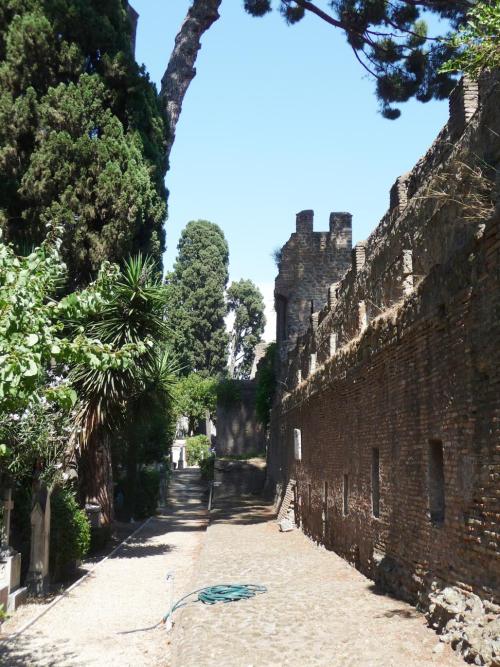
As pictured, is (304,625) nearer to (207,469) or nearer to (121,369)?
(121,369)

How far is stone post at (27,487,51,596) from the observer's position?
11703 mm

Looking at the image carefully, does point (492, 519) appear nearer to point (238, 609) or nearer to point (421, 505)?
point (421, 505)

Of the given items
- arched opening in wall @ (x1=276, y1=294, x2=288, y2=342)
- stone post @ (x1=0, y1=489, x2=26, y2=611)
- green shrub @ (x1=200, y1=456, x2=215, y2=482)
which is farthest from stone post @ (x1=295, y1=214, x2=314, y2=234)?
stone post @ (x1=0, y1=489, x2=26, y2=611)

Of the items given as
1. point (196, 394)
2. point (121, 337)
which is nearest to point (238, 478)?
point (121, 337)

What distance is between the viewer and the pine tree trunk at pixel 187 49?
23391 mm

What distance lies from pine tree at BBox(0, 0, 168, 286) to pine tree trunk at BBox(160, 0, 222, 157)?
202 inches

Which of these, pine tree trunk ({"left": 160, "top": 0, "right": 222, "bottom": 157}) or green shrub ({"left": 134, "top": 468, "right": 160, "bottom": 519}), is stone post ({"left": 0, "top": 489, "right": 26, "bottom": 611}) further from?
pine tree trunk ({"left": 160, "top": 0, "right": 222, "bottom": 157})

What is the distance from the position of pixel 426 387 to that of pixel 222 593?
4253mm

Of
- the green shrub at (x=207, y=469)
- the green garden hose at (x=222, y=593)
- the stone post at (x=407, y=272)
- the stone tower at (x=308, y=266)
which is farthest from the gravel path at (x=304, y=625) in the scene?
the green shrub at (x=207, y=469)

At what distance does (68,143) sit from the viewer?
658 inches

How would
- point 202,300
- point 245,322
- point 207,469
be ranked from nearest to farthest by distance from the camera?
1. point 207,469
2. point 202,300
3. point 245,322


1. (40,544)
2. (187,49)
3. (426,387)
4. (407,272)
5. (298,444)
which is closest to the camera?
(426,387)

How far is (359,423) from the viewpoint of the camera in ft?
38.1

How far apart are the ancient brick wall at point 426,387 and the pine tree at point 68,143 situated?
6.34 meters
